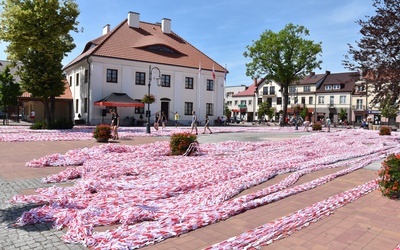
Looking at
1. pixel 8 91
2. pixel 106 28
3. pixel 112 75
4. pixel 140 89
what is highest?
pixel 106 28

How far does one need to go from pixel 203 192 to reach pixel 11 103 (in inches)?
1550

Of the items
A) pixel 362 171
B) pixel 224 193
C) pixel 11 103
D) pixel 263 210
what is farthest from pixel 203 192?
pixel 11 103

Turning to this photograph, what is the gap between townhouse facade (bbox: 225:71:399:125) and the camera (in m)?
73.3

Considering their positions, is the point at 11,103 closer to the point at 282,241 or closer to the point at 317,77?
the point at 282,241

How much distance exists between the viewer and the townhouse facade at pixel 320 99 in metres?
73.3

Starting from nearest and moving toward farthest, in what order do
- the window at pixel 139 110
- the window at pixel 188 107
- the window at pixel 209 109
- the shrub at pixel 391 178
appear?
the shrub at pixel 391 178, the window at pixel 139 110, the window at pixel 188 107, the window at pixel 209 109

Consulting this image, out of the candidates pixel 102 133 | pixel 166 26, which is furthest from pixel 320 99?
pixel 102 133

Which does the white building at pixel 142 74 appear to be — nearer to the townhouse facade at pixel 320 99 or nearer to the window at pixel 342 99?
the townhouse facade at pixel 320 99

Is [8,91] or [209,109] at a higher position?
[8,91]

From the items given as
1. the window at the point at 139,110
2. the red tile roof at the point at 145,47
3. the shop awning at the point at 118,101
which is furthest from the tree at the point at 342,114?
the shop awning at the point at 118,101

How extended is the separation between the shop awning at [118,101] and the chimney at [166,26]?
15.7 meters

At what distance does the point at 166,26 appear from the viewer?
164 feet

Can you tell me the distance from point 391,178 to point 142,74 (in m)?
37.5

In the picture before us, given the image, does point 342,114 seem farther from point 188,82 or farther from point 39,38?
point 39,38
